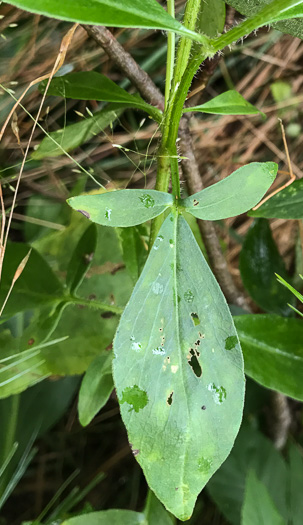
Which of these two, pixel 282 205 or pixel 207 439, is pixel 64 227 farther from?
pixel 207 439

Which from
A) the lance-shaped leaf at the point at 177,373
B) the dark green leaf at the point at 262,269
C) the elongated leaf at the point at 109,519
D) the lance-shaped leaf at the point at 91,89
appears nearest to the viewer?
the lance-shaped leaf at the point at 177,373

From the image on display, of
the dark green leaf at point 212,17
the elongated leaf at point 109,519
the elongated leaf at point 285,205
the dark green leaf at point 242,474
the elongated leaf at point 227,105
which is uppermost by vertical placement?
the dark green leaf at point 212,17

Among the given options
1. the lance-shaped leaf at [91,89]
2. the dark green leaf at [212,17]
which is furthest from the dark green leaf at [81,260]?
the dark green leaf at [212,17]

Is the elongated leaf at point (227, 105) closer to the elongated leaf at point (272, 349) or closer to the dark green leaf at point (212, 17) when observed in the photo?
the dark green leaf at point (212, 17)

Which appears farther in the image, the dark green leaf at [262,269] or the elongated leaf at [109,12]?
the dark green leaf at [262,269]

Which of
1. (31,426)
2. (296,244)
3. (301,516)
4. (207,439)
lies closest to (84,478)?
(31,426)

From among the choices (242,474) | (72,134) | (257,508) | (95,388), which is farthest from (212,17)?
(242,474)
